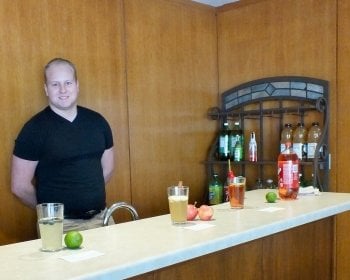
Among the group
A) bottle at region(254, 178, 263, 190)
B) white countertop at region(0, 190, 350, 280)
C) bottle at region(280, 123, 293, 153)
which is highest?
bottle at region(280, 123, 293, 153)

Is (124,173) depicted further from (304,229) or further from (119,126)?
(304,229)

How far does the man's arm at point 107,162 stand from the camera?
9.44 feet

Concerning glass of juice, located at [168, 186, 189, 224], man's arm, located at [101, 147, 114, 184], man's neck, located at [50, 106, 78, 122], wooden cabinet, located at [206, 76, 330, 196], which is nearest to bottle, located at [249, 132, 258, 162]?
wooden cabinet, located at [206, 76, 330, 196]

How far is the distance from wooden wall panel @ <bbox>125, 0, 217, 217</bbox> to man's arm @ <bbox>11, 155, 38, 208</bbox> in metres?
0.91

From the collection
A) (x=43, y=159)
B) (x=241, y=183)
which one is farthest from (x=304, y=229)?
(x=43, y=159)

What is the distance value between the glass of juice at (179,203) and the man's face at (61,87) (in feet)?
3.75

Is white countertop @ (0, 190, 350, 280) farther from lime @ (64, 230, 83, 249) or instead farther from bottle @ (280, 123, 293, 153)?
bottle @ (280, 123, 293, 153)

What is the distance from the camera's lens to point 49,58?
2.82 meters

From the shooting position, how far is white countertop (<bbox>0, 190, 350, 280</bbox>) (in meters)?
1.12

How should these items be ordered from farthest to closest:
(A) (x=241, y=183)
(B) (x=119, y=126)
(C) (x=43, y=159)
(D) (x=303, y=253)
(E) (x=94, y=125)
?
(B) (x=119, y=126)
(E) (x=94, y=125)
(C) (x=43, y=159)
(D) (x=303, y=253)
(A) (x=241, y=183)

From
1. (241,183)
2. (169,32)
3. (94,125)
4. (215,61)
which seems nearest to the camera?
(241,183)

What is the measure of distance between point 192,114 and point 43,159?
1570 mm

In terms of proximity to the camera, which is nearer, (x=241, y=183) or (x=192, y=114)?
(x=241, y=183)

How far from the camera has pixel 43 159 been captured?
2490 mm
